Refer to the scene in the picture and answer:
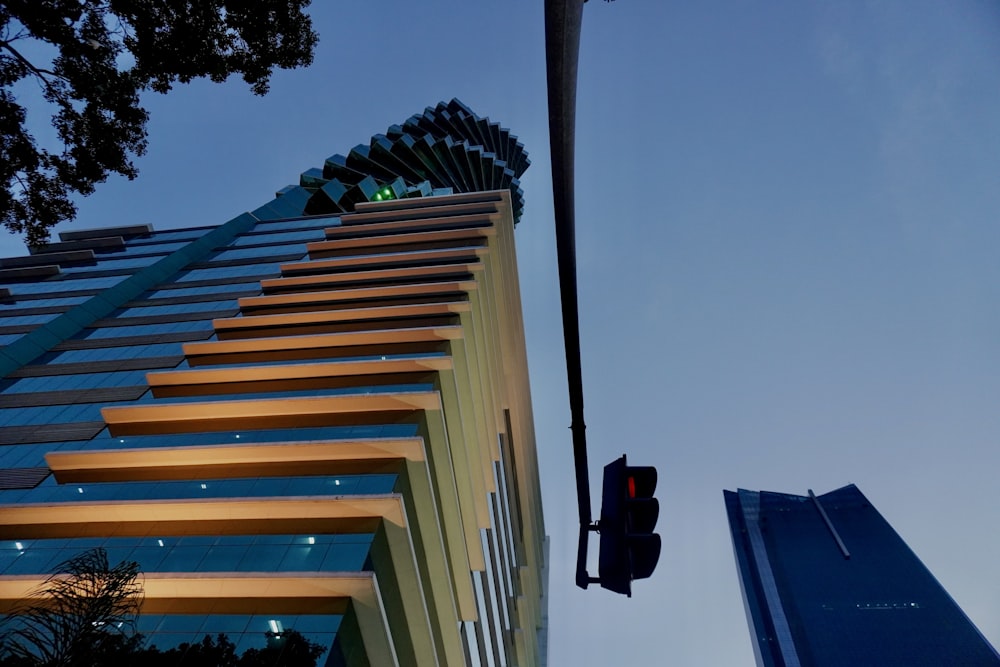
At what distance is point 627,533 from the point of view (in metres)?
3.25

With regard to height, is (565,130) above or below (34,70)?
below

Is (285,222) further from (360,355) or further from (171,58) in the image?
(171,58)

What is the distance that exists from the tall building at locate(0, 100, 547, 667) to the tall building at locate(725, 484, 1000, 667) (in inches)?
3196

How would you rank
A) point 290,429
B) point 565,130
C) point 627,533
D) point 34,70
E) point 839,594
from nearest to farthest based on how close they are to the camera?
point 565,130 → point 627,533 → point 34,70 → point 290,429 → point 839,594

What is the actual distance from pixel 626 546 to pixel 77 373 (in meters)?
41.2

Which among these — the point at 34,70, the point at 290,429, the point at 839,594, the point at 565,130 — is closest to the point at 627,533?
the point at 565,130

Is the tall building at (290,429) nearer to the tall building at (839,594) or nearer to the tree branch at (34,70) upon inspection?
the tree branch at (34,70)

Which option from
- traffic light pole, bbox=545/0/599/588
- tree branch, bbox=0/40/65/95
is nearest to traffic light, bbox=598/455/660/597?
traffic light pole, bbox=545/0/599/588

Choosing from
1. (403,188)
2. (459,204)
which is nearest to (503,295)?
(459,204)

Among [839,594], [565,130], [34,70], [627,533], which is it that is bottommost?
[627,533]

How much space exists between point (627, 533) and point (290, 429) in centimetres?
2460

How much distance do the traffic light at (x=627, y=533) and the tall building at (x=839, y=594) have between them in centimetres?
12307

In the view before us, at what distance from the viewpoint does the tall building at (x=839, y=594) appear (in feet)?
339

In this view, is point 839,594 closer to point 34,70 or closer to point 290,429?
point 290,429
